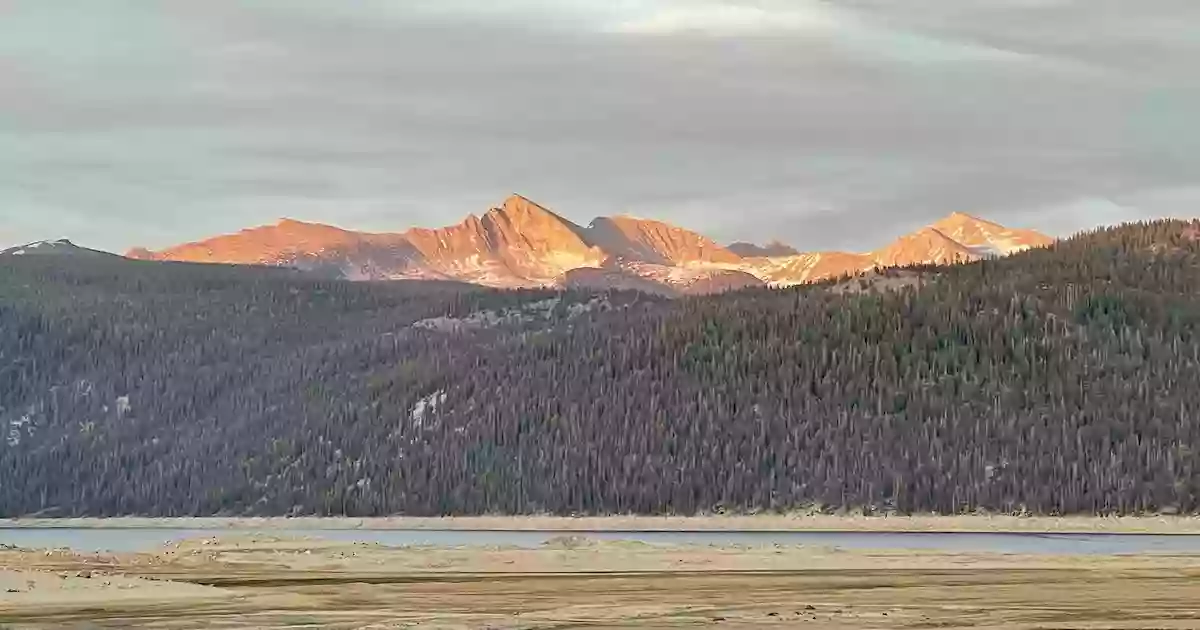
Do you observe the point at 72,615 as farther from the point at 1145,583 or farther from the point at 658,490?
the point at 658,490

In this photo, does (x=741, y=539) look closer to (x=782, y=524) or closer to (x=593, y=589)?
(x=782, y=524)

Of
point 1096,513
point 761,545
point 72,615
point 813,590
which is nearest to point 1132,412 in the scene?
point 1096,513

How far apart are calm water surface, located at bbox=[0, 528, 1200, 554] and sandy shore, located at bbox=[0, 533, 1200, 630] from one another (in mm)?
12576

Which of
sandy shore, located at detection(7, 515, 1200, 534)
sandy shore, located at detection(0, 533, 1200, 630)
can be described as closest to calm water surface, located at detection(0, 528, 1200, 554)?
sandy shore, located at detection(7, 515, 1200, 534)

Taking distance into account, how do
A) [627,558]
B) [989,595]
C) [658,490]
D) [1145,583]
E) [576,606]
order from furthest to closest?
[658,490] < [627,558] < [1145,583] < [989,595] < [576,606]

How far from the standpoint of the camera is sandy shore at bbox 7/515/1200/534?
519 ft

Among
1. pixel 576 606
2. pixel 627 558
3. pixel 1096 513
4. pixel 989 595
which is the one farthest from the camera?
pixel 1096 513

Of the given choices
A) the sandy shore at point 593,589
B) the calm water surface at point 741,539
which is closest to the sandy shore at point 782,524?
the calm water surface at point 741,539

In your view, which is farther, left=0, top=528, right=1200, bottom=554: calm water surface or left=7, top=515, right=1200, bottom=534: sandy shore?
left=7, top=515, right=1200, bottom=534: sandy shore

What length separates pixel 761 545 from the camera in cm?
12388

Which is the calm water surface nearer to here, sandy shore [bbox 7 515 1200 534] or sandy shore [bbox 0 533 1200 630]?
sandy shore [bbox 7 515 1200 534]

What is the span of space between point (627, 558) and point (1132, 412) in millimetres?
105907

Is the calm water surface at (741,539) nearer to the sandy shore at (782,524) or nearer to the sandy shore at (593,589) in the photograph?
the sandy shore at (782,524)

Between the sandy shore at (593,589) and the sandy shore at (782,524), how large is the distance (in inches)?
1857
